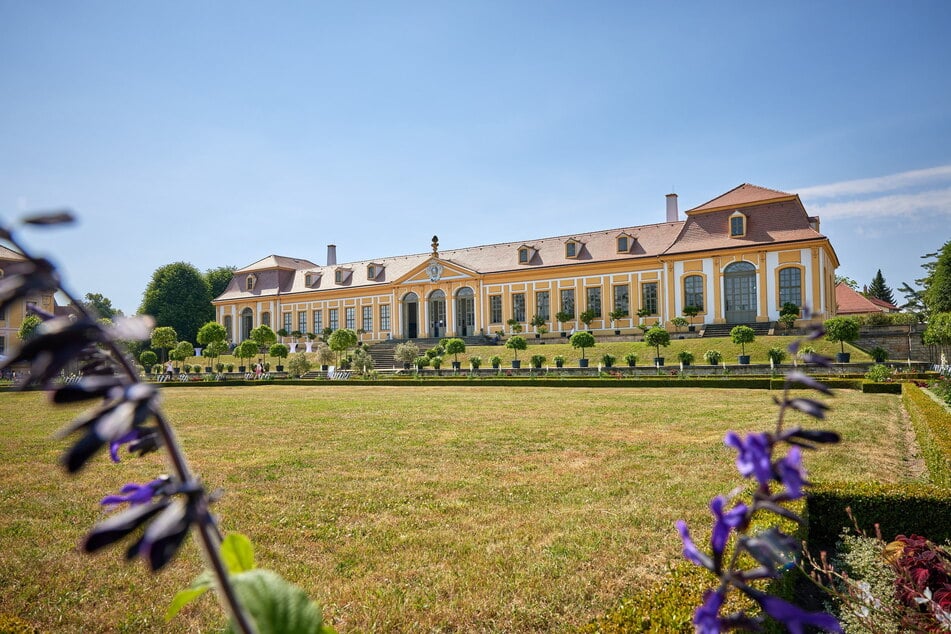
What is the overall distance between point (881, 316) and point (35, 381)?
3177cm

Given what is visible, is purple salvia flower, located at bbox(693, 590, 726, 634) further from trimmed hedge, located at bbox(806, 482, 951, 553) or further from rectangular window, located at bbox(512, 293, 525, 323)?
rectangular window, located at bbox(512, 293, 525, 323)

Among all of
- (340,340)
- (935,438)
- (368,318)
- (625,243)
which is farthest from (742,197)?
(935,438)

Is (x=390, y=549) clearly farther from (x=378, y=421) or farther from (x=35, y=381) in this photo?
(x=378, y=421)

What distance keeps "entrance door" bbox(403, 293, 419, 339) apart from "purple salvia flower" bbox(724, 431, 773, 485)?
4320 centimetres

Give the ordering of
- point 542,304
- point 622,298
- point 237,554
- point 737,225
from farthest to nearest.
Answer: point 542,304, point 622,298, point 737,225, point 237,554

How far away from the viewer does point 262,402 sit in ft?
52.4

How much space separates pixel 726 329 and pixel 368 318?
84.0 feet

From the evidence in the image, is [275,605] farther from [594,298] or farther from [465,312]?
[465,312]

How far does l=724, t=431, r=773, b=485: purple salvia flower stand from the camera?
81 centimetres

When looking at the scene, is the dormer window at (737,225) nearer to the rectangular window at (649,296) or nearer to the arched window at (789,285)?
the arched window at (789,285)

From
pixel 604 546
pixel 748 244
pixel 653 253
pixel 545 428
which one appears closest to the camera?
pixel 604 546

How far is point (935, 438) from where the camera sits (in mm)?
6238

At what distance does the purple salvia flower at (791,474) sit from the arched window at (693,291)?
111 ft

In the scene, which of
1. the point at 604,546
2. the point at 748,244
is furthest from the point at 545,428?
the point at 748,244
